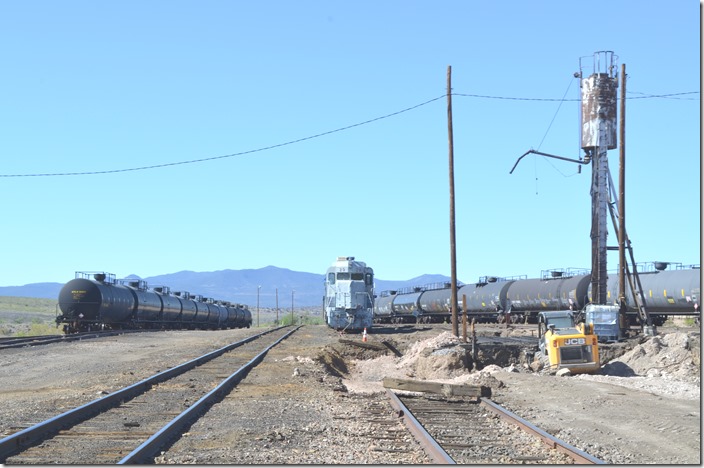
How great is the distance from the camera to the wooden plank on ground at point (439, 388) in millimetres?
16703

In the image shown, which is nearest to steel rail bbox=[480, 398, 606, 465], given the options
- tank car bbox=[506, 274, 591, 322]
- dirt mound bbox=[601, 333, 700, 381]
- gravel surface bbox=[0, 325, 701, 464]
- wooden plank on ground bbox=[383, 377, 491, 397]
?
gravel surface bbox=[0, 325, 701, 464]

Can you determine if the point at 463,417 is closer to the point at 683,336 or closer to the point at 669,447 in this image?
the point at 669,447

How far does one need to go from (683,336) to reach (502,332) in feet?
49.4

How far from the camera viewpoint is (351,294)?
152 feet

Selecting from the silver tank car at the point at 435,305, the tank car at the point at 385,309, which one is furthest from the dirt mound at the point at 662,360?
the tank car at the point at 385,309

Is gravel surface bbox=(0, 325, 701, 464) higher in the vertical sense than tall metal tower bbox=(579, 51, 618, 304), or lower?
lower

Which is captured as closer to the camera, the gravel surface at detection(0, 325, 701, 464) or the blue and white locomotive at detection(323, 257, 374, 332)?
the gravel surface at detection(0, 325, 701, 464)

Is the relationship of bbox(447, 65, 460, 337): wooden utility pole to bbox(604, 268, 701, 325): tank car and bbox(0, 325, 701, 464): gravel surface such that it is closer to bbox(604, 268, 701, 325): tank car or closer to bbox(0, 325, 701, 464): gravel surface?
bbox(0, 325, 701, 464): gravel surface

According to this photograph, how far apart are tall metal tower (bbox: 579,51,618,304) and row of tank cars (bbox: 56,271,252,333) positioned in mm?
26768

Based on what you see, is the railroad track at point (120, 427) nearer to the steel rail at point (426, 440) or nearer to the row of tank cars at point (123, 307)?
the steel rail at point (426, 440)

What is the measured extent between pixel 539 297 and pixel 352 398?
3594cm

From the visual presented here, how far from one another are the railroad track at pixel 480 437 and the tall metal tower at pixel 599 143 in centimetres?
1903

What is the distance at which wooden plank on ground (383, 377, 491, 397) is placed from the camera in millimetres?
16703

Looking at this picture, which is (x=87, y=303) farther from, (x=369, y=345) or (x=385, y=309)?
(x=385, y=309)
